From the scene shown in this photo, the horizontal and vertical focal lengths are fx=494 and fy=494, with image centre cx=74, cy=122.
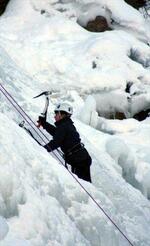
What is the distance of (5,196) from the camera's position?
347cm

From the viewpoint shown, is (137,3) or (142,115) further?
(137,3)

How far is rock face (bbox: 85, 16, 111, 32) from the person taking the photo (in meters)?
14.4

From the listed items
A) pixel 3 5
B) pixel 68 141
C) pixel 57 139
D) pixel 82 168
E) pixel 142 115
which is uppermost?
pixel 57 139

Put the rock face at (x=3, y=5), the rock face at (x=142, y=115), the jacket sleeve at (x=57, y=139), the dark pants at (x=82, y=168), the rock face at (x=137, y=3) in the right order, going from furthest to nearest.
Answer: the rock face at (x=137, y=3) < the rock face at (x=3, y=5) < the rock face at (x=142, y=115) < the dark pants at (x=82, y=168) < the jacket sleeve at (x=57, y=139)

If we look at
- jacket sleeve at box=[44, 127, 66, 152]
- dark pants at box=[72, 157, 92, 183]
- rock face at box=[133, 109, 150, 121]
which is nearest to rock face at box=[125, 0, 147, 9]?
rock face at box=[133, 109, 150, 121]

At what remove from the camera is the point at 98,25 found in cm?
1444

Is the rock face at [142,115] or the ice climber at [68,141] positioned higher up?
the ice climber at [68,141]

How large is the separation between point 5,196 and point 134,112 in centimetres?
918

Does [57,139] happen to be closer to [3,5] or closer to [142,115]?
[142,115]

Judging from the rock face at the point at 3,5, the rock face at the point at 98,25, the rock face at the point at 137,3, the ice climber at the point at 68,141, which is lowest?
the rock face at the point at 137,3

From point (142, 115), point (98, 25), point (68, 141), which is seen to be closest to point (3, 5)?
point (98, 25)

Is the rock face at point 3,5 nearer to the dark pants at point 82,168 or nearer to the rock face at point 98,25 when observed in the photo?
the rock face at point 98,25

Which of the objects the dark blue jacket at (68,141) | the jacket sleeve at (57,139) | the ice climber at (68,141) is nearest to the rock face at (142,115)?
the ice climber at (68,141)

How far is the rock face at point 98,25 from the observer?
1441 cm
